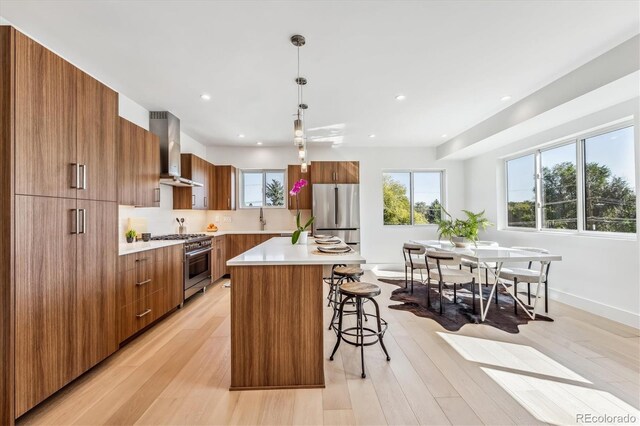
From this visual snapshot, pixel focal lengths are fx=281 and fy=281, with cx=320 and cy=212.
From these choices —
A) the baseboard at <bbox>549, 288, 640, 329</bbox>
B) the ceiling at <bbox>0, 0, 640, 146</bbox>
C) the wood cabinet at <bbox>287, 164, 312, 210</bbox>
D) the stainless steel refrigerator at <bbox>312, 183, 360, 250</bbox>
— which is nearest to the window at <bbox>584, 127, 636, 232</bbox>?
the baseboard at <bbox>549, 288, 640, 329</bbox>

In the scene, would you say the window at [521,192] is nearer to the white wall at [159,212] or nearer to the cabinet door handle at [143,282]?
the cabinet door handle at [143,282]

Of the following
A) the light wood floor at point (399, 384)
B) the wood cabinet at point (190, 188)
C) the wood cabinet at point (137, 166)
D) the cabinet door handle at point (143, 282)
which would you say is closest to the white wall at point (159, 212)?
the wood cabinet at point (190, 188)

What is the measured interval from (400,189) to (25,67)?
19.8 feet

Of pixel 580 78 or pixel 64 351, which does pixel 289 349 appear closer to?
pixel 64 351

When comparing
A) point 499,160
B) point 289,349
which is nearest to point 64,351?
point 289,349

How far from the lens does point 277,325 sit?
1968mm

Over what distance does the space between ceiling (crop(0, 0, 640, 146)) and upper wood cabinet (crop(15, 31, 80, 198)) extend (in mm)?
596

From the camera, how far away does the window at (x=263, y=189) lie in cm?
620

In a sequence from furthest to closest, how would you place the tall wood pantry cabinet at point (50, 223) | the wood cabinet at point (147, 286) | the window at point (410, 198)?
1. the window at point (410, 198)
2. the wood cabinet at point (147, 286)
3. the tall wood pantry cabinet at point (50, 223)

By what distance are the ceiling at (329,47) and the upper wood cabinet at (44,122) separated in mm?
596

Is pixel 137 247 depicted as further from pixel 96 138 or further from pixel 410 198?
pixel 410 198

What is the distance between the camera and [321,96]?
355 cm

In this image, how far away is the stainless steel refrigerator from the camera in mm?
5648

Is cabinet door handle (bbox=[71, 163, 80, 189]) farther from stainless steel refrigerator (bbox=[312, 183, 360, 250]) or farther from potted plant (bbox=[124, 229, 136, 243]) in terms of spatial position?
stainless steel refrigerator (bbox=[312, 183, 360, 250])
